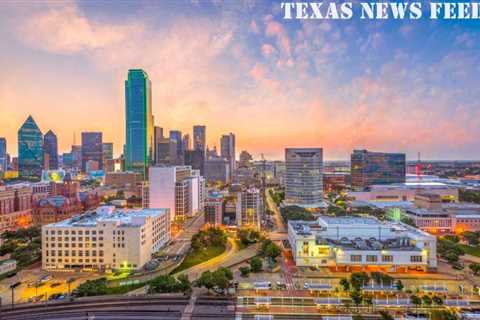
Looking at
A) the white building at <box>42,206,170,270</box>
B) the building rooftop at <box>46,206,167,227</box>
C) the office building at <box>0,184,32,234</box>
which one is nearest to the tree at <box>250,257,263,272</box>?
the white building at <box>42,206,170,270</box>

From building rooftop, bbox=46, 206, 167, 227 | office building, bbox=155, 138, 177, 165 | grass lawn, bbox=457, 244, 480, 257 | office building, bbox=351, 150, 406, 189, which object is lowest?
grass lawn, bbox=457, 244, 480, 257

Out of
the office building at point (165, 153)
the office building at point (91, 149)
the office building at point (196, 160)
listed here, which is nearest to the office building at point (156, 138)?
the office building at point (165, 153)

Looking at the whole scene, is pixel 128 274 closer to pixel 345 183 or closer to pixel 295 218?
pixel 295 218

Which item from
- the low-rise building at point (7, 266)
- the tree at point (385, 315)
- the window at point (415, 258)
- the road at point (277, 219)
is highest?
the tree at point (385, 315)

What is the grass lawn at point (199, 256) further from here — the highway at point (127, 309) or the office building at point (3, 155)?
the office building at point (3, 155)

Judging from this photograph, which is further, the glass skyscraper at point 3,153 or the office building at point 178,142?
the office building at point 178,142

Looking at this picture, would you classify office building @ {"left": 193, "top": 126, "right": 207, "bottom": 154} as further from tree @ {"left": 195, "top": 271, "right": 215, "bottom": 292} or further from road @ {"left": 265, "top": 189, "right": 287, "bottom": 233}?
tree @ {"left": 195, "top": 271, "right": 215, "bottom": 292}

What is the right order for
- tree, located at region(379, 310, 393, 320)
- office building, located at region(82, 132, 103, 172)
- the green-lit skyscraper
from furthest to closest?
office building, located at region(82, 132, 103, 172), the green-lit skyscraper, tree, located at region(379, 310, 393, 320)
